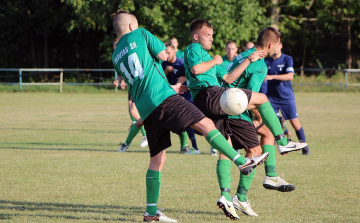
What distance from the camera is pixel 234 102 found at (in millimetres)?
4836

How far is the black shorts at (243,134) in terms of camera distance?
532 centimetres

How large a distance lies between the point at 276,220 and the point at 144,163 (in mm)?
3788

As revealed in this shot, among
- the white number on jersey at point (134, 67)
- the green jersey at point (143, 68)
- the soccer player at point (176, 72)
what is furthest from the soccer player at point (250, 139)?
the soccer player at point (176, 72)

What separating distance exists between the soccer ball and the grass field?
41.7 inches

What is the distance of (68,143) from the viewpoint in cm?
1080

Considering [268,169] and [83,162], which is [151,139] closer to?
[268,169]

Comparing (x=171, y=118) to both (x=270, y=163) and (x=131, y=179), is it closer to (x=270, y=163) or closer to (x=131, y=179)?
(x=270, y=163)

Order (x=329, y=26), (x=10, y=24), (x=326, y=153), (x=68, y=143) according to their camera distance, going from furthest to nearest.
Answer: (x=10, y=24) → (x=329, y=26) → (x=68, y=143) → (x=326, y=153)

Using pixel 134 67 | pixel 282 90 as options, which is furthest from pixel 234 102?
pixel 282 90

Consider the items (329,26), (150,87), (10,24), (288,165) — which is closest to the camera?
(150,87)

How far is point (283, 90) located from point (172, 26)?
20.3 m

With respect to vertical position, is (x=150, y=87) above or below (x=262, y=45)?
below

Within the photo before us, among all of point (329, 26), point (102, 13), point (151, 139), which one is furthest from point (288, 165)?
point (329, 26)

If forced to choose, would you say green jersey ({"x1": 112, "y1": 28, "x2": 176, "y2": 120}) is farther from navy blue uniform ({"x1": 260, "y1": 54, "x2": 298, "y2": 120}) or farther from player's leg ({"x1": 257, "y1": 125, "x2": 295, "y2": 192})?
navy blue uniform ({"x1": 260, "y1": 54, "x2": 298, "y2": 120})
